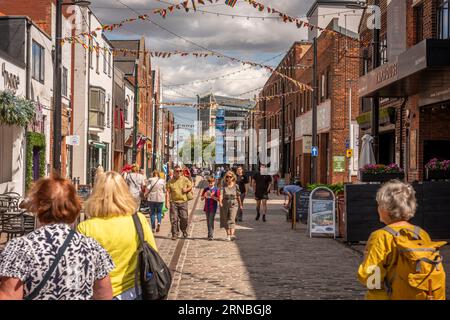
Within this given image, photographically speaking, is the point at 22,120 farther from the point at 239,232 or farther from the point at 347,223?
the point at 347,223

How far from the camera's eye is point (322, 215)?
17219 mm

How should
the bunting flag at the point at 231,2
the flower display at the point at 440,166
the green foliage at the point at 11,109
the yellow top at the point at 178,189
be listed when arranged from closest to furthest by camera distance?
the bunting flag at the point at 231,2
the flower display at the point at 440,166
the yellow top at the point at 178,189
the green foliage at the point at 11,109

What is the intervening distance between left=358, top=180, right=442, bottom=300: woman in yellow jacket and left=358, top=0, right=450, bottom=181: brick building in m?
12.1

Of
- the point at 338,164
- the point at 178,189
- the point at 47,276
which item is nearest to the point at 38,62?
the point at 178,189

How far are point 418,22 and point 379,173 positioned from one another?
790cm

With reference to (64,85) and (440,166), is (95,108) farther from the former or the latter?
(440,166)

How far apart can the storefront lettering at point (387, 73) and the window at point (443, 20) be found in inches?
83.2

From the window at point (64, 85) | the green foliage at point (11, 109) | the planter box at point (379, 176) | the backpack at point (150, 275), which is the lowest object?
the backpack at point (150, 275)

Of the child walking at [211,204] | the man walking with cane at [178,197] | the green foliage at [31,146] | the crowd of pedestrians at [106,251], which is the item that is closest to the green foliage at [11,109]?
the green foliage at [31,146]

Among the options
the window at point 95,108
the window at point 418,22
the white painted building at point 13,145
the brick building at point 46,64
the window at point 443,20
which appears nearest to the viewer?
the window at point 443,20

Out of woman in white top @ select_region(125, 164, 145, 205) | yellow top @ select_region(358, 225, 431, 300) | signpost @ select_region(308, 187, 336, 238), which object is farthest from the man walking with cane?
yellow top @ select_region(358, 225, 431, 300)

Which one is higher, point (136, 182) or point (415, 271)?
point (136, 182)

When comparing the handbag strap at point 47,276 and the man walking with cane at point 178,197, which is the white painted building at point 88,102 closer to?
the man walking with cane at point 178,197

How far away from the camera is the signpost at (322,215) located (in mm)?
17078
